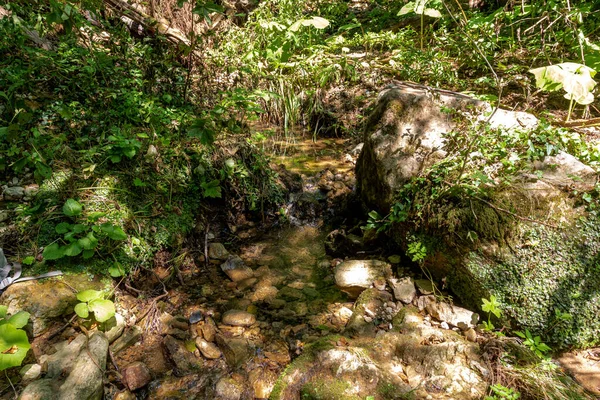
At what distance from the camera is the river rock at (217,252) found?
3.27 m

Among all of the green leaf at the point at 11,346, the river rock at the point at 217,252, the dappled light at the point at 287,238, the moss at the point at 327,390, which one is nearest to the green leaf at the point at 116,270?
the dappled light at the point at 287,238

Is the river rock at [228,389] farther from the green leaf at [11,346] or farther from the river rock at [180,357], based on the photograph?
the green leaf at [11,346]

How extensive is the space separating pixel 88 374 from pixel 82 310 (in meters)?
0.41

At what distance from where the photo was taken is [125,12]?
4.74m

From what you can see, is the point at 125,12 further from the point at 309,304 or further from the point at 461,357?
the point at 461,357

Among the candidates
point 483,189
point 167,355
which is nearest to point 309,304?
point 167,355

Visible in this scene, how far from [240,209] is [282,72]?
10.7ft

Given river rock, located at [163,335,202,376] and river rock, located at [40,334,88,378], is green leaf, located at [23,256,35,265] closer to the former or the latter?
river rock, located at [40,334,88,378]

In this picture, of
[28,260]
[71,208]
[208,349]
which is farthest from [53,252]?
[208,349]

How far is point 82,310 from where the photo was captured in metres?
2.11

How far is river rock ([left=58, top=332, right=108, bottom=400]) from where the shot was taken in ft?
5.93

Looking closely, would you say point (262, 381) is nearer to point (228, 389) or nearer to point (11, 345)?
point (228, 389)

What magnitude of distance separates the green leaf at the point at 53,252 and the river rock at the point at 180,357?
0.98m

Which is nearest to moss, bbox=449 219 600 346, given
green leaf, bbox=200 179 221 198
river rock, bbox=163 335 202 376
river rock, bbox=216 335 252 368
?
river rock, bbox=216 335 252 368
